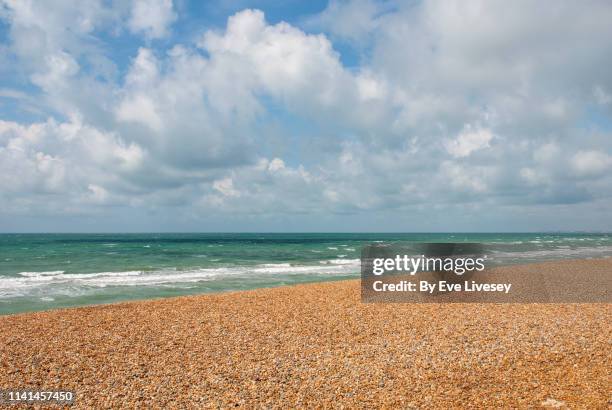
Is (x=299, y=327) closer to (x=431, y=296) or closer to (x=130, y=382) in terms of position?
(x=130, y=382)

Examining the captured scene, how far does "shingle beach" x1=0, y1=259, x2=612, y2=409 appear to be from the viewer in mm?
5332

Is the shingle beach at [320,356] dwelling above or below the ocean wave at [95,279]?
above

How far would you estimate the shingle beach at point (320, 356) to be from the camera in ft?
17.5

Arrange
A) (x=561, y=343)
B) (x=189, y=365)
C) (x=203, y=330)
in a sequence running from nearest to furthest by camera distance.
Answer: (x=189, y=365)
(x=561, y=343)
(x=203, y=330)

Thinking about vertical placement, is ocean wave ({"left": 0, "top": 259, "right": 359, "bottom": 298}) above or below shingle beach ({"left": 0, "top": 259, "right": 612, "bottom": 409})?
Answer: below

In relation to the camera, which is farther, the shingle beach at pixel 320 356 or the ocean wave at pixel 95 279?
the ocean wave at pixel 95 279

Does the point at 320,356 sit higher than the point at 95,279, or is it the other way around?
the point at 320,356

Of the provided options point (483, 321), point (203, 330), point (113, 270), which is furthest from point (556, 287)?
point (113, 270)

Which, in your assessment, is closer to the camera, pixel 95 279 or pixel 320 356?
pixel 320 356

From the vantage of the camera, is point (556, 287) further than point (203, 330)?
Yes

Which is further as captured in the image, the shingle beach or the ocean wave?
the ocean wave

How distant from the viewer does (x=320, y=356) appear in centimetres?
682

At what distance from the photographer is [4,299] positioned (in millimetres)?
15141

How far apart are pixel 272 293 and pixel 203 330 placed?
204 inches
